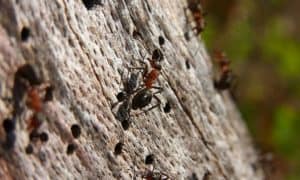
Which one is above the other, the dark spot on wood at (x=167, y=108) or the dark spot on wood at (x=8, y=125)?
the dark spot on wood at (x=8, y=125)

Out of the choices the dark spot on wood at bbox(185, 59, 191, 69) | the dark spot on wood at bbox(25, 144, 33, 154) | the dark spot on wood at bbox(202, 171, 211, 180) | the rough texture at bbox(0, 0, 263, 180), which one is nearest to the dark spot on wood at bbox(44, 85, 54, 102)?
the rough texture at bbox(0, 0, 263, 180)

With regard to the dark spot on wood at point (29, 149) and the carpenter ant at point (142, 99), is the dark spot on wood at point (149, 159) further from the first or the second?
the dark spot on wood at point (29, 149)

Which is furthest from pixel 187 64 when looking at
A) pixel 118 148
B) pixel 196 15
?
pixel 118 148

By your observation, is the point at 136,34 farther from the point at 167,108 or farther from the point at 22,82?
the point at 22,82

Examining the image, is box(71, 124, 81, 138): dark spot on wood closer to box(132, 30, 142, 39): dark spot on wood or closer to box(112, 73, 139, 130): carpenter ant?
box(112, 73, 139, 130): carpenter ant

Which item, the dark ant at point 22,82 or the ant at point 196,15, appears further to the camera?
the ant at point 196,15

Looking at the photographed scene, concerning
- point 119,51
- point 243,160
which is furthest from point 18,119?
point 243,160

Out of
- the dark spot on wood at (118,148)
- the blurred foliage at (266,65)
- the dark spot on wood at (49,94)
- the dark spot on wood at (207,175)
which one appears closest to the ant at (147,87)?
the dark spot on wood at (118,148)
